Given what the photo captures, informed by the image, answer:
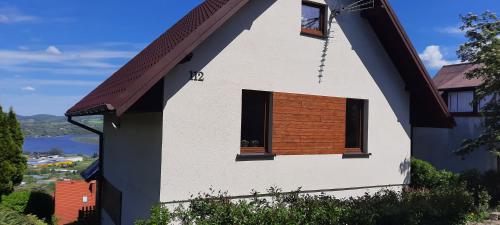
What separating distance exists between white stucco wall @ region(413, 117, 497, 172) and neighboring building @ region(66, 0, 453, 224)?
32.5 ft

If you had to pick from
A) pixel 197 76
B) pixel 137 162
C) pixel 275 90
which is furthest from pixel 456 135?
pixel 137 162

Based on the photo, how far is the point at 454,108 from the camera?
21719 mm

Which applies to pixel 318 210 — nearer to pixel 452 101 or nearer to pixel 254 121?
pixel 254 121

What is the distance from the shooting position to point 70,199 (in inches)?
1131

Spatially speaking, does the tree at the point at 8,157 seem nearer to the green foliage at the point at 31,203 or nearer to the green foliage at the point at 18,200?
the green foliage at the point at 31,203

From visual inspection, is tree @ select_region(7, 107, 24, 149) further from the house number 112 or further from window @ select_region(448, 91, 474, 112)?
window @ select_region(448, 91, 474, 112)

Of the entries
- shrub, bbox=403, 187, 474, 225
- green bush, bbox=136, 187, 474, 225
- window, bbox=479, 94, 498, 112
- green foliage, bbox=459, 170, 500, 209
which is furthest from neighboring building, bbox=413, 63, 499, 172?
green bush, bbox=136, 187, 474, 225

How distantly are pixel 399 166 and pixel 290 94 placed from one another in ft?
15.2

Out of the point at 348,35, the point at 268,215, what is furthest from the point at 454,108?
the point at 268,215

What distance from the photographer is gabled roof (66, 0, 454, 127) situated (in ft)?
24.6

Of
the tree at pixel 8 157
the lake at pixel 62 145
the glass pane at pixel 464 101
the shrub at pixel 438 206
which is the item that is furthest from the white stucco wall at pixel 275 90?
the lake at pixel 62 145

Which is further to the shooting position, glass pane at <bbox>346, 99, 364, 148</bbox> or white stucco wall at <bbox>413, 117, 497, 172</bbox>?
white stucco wall at <bbox>413, 117, 497, 172</bbox>

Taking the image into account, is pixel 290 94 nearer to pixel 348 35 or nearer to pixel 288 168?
pixel 288 168

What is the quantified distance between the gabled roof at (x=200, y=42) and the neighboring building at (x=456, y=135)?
31.6ft
